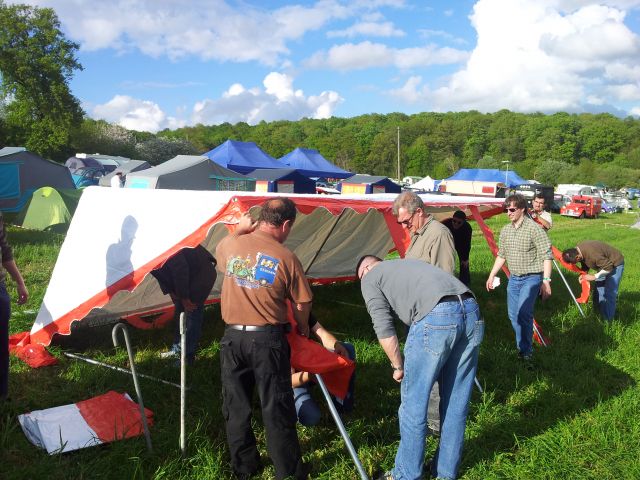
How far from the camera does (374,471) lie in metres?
3.21

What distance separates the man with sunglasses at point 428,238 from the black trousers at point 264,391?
3.71ft

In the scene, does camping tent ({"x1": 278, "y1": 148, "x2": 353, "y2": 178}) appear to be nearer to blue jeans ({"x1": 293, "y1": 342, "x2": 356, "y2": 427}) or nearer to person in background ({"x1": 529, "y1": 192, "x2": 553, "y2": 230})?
person in background ({"x1": 529, "y1": 192, "x2": 553, "y2": 230})

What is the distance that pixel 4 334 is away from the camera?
3.49 m

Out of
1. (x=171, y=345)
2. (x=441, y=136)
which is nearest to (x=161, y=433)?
(x=171, y=345)

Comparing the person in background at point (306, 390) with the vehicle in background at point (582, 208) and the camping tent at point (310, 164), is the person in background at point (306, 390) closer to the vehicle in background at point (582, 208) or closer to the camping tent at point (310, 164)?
the camping tent at point (310, 164)

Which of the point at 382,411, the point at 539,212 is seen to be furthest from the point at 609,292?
the point at 382,411

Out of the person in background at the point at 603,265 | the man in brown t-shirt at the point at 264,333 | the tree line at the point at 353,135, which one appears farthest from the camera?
the tree line at the point at 353,135

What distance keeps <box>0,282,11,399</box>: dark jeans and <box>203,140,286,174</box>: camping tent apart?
22.1 meters

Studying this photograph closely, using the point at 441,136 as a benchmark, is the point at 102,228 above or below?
below

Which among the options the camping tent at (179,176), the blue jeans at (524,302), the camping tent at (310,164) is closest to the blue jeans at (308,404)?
the blue jeans at (524,302)

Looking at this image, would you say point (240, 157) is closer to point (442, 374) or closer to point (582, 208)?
point (582, 208)

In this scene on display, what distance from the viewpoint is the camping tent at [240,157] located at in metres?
25.7

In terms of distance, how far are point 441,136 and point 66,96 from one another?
76.8m

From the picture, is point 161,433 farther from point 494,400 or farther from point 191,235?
point 494,400
